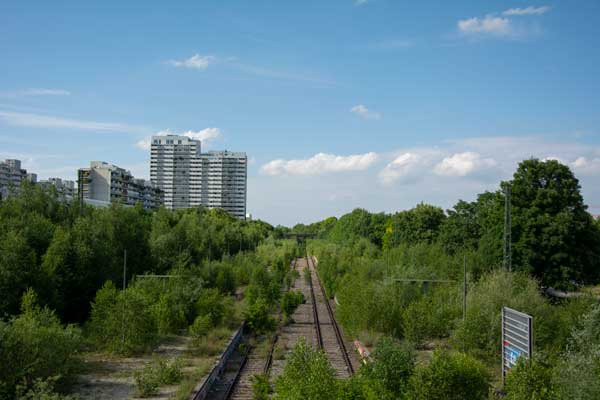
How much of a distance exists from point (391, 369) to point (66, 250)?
704 inches

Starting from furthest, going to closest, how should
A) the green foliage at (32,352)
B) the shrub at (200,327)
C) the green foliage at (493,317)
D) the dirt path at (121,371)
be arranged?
the shrub at (200,327) < the green foliage at (493,317) < the dirt path at (121,371) < the green foliage at (32,352)

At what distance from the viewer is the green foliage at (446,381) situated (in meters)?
12.2

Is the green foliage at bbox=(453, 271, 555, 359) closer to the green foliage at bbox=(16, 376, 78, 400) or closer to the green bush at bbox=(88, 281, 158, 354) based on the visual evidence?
the green bush at bbox=(88, 281, 158, 354)

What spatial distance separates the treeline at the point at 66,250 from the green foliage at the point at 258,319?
772cm

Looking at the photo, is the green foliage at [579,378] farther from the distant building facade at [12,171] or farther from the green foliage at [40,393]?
the distant building facade at [12,171]

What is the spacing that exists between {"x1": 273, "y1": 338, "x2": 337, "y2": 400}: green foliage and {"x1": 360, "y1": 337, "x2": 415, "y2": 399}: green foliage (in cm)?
187

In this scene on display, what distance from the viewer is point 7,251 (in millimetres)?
21500

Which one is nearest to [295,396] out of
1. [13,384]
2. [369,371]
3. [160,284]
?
[369,371]

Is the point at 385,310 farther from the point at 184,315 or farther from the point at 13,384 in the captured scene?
the point at 13,384

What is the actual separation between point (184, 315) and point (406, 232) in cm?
3716

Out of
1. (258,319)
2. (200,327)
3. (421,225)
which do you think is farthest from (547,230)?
(421,225)

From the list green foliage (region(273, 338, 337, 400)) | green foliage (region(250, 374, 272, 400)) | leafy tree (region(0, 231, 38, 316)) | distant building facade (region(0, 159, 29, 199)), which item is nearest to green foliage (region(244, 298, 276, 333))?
leafy tree (region(0, 231, 38, 316))

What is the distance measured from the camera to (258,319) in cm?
2894

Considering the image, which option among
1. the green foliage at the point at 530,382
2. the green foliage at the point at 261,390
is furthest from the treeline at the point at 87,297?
the green foliage at the point at 530,382
